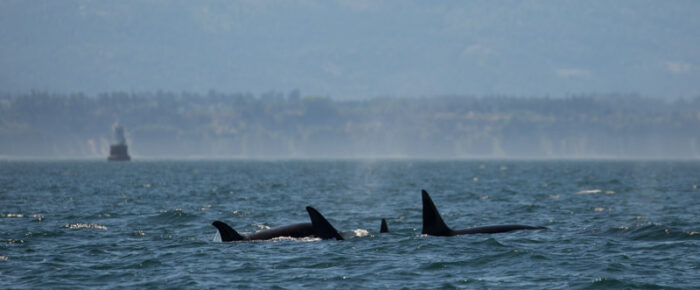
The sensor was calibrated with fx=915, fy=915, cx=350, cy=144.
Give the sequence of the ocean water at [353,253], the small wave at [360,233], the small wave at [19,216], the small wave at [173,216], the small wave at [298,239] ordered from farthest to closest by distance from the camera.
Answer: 1. the small wave at [19,216]
2. the small wave at [173,216]
3. the small wave at [360,233]
4. the small wave at [298,239]
5. the ocean water at [353,253]

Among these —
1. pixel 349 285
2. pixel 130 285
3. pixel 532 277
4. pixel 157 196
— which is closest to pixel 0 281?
pixel 130 285

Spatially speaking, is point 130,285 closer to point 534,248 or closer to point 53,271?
point 53,271

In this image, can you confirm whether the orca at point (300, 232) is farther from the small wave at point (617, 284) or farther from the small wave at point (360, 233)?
the small wave at point (617, 284)

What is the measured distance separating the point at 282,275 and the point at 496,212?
22772 mm

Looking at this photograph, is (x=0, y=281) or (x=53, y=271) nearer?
(x=0, y=281)

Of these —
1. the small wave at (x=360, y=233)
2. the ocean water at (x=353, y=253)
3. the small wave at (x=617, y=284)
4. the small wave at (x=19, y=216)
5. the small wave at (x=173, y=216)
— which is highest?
the small wave at (x=19, y=216)

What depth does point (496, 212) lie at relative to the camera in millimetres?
42688

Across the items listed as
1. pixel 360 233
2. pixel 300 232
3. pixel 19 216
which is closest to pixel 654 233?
pixel 360 233

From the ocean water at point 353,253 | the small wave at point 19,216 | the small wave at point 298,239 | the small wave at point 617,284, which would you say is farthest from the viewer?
the small wave at point 19,216

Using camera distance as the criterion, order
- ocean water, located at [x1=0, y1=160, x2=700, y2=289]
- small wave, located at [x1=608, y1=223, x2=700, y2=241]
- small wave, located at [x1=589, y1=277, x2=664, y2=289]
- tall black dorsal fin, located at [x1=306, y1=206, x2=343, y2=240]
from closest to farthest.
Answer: small wave, located at [x1=589, y1=277, x2=664, y2=289] < ocean water, located at [x1=0, y1=160, x2=700, y2=289] < tall black dorsal fin, located at [x1=306, y1=206, x2=343, y2=240] < small wave, located at [x1=608, y1=223, x2=700, y2=241]

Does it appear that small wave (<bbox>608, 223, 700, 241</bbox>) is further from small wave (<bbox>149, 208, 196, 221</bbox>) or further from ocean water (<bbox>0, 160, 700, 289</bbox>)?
small wave (<bbox>149, 208, 196, 221</bbox>)

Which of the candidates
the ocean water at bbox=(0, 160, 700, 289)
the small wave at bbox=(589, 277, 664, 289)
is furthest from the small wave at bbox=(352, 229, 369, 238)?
the small wave at bbox=(589, 277, 664, 289)

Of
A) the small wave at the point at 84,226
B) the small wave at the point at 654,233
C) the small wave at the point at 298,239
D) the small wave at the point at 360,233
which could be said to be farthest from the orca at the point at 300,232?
the small wave at the point at 654,233

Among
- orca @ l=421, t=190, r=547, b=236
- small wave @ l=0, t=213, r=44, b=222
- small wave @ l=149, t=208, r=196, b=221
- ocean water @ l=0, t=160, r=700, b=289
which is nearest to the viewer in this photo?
ocean water @ l=0, t=160, r=700, b=289
